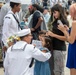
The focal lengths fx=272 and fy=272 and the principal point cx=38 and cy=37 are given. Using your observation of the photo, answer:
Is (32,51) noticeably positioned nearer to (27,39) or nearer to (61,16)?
(27,39)

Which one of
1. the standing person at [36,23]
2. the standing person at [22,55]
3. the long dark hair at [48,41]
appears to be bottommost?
the standing person at [36,23]

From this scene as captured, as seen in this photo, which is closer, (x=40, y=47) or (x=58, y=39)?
(x=40, y=47)

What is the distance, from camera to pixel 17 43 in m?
3.53

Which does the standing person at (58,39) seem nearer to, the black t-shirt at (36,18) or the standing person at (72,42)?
the standing person at (72,42)

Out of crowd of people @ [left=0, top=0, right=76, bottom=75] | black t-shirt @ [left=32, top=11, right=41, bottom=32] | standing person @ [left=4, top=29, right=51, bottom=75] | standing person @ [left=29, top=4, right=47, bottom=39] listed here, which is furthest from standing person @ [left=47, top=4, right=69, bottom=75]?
black t-shirt @ [left=32, top=11, right=41, bottom=32]

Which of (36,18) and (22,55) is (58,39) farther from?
(36,18)

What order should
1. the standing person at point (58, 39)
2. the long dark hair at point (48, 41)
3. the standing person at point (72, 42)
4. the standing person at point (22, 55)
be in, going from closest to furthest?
1. the standing person at point (22, 55)
2. the standing person at point (72, 42)
3. the long dark hair at point (48, 41)
4. the standing person at point (58, 39)

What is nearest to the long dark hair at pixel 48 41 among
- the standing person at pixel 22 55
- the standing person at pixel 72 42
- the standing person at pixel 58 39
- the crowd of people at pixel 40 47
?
the crowd of people at pixel 40 47

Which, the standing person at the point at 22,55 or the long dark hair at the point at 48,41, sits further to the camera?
the long dark hair at the point at 48,41

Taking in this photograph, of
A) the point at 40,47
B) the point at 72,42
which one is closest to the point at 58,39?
the point at 40,47

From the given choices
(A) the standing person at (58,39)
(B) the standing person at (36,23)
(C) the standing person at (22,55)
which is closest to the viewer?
(C) the standing person at (22,55)

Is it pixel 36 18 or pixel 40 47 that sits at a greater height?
pixel 40 47

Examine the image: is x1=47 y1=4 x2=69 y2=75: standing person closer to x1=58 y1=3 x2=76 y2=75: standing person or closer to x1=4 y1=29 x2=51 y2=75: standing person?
x1=58 y1=3 x2=76 y2=75: standing person

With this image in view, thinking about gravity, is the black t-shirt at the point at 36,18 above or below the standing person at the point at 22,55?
below
